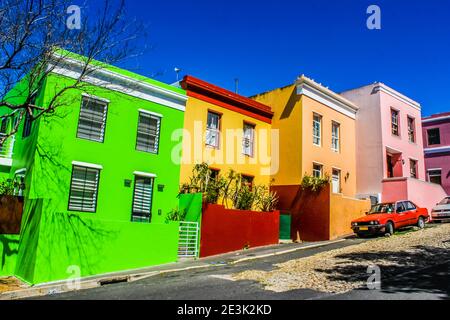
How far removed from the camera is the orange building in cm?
1973

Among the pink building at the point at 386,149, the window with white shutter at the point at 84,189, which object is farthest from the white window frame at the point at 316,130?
the window with white shutter at the point at 84,189

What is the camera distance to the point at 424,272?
31.6 feet

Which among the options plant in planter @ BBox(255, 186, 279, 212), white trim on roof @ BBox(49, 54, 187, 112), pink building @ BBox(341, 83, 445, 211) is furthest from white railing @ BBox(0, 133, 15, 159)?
pink building @ BBox(341, 83, 445, 211)

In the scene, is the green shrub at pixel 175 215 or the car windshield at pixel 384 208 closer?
the green shrub at pixel 175 215

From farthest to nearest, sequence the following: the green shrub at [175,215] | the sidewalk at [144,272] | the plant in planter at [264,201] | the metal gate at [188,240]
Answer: the plant in planter at [264,201]
the green shrub at [175,215]
the metal gate at [188,240]
the sidewalk at [144,272]

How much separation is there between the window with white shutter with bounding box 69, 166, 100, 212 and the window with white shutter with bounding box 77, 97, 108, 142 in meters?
1.32

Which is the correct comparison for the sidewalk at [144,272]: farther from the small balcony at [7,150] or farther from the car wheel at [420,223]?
the small balcony at [7,150]

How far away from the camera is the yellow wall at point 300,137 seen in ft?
69.5

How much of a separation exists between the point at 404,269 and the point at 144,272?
753 centimetres

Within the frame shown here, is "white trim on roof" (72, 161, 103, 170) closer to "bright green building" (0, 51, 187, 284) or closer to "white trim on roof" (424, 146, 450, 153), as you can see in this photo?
"bright green building" (0, 51, 187, 284)

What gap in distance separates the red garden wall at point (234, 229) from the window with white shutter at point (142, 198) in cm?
244

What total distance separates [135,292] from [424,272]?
23.3 ft
